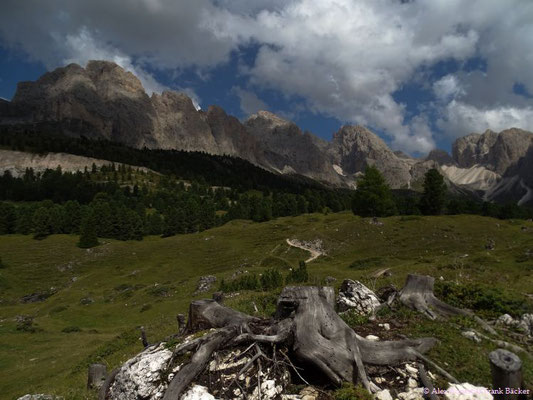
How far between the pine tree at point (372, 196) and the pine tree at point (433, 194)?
Answer: 17.4m

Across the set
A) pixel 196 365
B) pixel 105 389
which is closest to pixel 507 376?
pixel 196 365

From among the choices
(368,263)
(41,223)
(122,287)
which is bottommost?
(122,287)

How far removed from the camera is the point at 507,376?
7.68m

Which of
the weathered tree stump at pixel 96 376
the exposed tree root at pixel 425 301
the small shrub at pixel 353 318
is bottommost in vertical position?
the weathered tree stump at pixel 96 376

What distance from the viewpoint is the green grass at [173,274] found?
73.2ft

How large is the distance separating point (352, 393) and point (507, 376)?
3392mm

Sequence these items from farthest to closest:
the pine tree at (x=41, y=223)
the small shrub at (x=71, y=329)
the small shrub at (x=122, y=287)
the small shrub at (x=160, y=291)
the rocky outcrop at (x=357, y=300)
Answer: the pine tree at (x=41, y=223), the small shrub at (x=122, y=287), the small shrub at (x=160, y=291), the small shrub at (x=71, y=329), the rocky outcrop at (x=357, y=300)

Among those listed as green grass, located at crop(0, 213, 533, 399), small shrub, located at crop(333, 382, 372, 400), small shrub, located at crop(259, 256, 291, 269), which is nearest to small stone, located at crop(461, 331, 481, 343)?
green grass, located at crop(0, 213, 533, 399)

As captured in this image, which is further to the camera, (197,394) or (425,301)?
(425,301)

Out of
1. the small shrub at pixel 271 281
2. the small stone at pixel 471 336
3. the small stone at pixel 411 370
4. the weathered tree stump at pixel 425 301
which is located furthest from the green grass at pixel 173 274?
the small shrub at pixel 271 281

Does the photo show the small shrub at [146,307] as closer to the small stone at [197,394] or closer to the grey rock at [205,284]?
the grey rock at [205,284]

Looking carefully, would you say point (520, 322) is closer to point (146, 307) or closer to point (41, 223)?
point (146, 307)

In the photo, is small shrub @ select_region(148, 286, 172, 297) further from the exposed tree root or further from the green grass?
the exposed tree root

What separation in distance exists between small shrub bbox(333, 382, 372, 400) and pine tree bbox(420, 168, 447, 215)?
106 m
